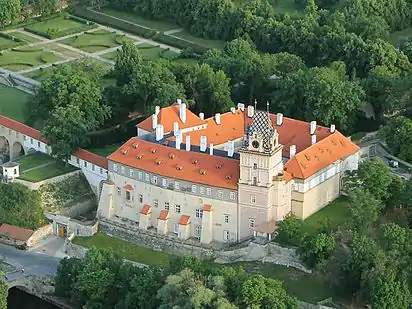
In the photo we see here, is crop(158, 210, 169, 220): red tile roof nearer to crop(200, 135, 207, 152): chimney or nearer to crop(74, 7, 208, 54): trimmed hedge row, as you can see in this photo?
crop(200, 135, 207, 152): chimney

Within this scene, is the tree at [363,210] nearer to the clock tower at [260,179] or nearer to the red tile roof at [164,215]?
the clock tower at [260,179]

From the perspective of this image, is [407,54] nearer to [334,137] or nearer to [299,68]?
[299,68]

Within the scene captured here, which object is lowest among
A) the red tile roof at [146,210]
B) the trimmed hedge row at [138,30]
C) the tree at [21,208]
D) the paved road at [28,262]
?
the paved road at [28,262]

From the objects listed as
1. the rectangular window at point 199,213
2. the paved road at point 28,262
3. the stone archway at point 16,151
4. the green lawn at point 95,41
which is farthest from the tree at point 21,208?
the green lawn at point 95,41

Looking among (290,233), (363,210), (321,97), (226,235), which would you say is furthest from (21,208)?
(363,210)

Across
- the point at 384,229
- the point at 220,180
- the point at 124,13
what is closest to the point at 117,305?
the point at 220,180

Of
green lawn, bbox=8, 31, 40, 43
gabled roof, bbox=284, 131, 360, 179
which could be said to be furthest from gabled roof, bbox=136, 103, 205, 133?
green lawn, bbox=8, 31, 40, 43

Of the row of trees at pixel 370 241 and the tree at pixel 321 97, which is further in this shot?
the tree at pixel 321 97

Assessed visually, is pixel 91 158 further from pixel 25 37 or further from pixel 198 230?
pixel 25 37
